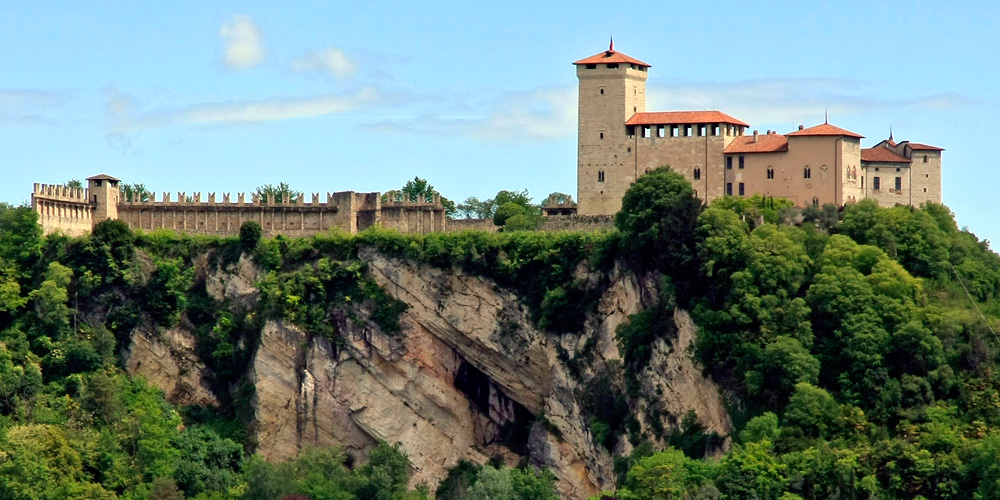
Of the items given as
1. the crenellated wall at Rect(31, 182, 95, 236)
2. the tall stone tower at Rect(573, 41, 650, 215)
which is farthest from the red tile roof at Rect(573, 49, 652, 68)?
the crenellated wall at Rect(31, 182, 95, 236)

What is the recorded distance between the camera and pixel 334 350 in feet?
338

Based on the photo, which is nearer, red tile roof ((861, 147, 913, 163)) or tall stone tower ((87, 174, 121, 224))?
red tile roof ((861, 147, 913, 163))

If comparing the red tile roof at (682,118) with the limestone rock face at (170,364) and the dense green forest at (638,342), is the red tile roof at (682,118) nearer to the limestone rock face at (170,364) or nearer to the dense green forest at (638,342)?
the dense green forest at (638,342)

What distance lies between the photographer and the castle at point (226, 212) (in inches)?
4198

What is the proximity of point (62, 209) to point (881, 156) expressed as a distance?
33144 millimetres

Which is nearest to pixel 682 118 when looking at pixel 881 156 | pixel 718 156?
pixel 718 156

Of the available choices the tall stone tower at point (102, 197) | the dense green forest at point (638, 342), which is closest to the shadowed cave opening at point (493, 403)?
the dense green forest at point (638, 342)

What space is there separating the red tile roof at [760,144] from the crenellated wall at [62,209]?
26520 mm

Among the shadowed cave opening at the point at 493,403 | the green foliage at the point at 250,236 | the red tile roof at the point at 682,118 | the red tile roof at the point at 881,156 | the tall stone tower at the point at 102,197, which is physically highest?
the red tile roof at the point at 682,118

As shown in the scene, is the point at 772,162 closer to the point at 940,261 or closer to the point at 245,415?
the point at 940,261

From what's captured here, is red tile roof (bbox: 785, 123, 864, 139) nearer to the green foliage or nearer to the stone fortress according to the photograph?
the stone fortress

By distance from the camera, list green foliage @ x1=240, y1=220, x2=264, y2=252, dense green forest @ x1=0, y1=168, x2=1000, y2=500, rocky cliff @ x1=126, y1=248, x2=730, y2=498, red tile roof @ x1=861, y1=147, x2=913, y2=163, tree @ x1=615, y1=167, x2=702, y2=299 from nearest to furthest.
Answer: dense green forest @ x1=0, y1=168, x2=1000, y2=500 → tree @ x1=615, y1=167, x2=702, y2=299 → rocky cliff @ x1=126, y1=248, x2=730, y2=498 → red tile roof @ x1=861, y1=147, x2=913, y2=163 → green foliage @ x1=240, y1=220, x2=264, y2=252

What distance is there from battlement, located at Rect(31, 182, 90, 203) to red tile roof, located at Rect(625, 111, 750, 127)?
74.8 ft

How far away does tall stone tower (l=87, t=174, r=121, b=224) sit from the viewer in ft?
355
